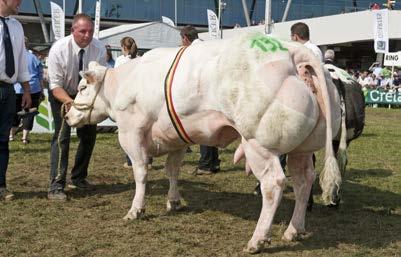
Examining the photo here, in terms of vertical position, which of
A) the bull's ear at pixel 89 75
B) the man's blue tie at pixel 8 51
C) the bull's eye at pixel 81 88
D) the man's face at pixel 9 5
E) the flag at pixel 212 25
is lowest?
the bull's eye at pixel 81 88

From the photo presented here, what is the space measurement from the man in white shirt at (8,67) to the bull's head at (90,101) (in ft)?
2.38

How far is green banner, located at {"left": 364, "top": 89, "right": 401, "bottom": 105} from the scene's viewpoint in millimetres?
26703

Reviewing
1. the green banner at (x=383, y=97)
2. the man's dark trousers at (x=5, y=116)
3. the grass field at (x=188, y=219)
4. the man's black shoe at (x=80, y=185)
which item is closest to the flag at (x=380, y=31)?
the green banner at (x=383, y=97)

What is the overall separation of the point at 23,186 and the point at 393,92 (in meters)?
22.2

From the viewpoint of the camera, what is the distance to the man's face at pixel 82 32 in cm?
667

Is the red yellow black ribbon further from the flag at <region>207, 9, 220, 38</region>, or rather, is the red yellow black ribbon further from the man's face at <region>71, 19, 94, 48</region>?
the flag at <region>207, 9, 220, 38</region>

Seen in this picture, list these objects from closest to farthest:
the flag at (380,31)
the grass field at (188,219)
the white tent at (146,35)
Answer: the grass field at (188,219)
the flag at (380,31)
the white tent at (146,35)

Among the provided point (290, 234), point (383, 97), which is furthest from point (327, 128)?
point (383, 97)

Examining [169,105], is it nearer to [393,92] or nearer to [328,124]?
[328,124]

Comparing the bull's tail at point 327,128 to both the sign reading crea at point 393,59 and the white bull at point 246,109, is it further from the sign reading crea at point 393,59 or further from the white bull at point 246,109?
the sign reading crea at point 393,59

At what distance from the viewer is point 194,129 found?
5461 mm

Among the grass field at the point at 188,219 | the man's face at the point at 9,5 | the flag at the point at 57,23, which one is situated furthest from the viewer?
the flag at the point at 57,23

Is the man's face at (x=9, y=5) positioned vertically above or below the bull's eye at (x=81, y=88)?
above

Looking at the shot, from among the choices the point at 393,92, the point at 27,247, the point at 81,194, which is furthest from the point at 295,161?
the point at 393,92
